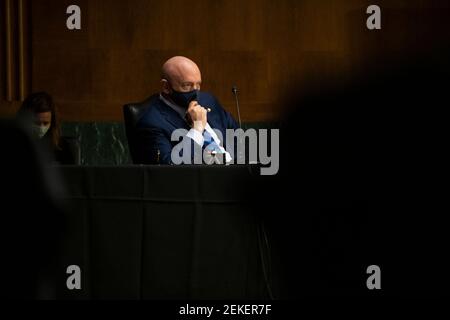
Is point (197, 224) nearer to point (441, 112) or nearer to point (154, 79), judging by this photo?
point (441, 112)

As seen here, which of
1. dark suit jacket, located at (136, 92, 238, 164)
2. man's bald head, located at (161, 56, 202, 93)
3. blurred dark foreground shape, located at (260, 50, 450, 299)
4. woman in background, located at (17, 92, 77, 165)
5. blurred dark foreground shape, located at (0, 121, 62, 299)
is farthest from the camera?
woman in background, located at (17, 92, 77, 165)

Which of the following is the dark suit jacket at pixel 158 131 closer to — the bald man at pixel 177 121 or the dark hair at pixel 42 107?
the bald man at pixel 177 121

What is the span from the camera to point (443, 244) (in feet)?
10.9

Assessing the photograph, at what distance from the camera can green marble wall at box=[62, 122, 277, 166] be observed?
20.6 ft

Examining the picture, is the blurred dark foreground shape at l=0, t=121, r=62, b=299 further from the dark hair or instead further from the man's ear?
the dark hair

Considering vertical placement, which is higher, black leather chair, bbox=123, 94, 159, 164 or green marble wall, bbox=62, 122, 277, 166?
black leather chair, bbox=123, 94, 159, 164

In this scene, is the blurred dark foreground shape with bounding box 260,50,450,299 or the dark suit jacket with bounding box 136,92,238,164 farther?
the dark suit jacket with bounding box 136,92,238,164

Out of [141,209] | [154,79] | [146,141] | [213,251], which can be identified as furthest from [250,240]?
[154,79]

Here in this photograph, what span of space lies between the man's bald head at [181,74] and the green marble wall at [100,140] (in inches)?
66.4

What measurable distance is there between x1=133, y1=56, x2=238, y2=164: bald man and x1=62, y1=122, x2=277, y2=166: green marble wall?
1.53 m

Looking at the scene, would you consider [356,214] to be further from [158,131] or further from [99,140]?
[99,140]

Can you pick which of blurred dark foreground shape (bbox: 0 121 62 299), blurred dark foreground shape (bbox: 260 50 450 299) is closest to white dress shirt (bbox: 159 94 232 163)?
blurred dark foreground shape (bbox: 260 50 450 299)

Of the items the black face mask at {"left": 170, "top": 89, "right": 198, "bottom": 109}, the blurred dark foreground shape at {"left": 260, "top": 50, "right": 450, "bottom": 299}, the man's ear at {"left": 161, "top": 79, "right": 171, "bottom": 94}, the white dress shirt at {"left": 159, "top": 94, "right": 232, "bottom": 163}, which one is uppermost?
the man's ear at {"left": 161, "top": 79, "right": 171, "bottom": 94}

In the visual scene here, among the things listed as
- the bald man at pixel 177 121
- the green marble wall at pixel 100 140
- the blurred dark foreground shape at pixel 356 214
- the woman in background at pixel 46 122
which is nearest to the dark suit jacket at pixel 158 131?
the bald man at pixel 177 121
